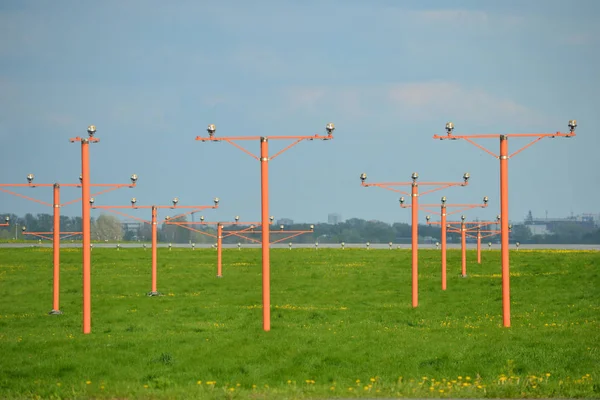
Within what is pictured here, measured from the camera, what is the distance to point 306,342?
3152 centimetres

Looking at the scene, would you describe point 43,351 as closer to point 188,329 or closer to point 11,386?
point 11,386

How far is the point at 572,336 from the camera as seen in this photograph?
105ft

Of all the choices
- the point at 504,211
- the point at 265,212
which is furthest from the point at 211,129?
the point at 504,211

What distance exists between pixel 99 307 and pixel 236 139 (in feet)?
57.8

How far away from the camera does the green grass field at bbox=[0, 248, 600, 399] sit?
24.0 metres

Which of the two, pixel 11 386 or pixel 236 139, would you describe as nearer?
pixel 11 386

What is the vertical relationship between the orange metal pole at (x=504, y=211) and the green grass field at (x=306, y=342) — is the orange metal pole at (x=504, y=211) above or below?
above

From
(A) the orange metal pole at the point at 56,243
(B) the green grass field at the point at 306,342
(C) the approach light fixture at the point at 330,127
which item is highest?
(C) the approach light fixture at the point at 330,127

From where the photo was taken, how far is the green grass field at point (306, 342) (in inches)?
947

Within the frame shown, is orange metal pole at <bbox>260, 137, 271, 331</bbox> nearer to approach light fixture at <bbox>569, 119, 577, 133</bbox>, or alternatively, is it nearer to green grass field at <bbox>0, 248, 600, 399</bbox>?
green grass field at <bbox>0, 248, 600, 399</bbox>

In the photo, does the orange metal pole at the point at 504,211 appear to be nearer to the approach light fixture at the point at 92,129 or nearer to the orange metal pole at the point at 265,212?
the orange metal pole at the point at 265,212

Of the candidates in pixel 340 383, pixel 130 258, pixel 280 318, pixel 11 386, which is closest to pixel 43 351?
pixel 11 386

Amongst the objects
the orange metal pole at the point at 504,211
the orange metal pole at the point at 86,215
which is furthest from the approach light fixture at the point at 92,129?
→ the orange metal pole at the point at 504,211

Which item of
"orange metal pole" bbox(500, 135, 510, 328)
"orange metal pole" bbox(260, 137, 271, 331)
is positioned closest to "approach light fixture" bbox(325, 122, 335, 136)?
"orange metal pole" bbox(260, 137, 271, 331)
